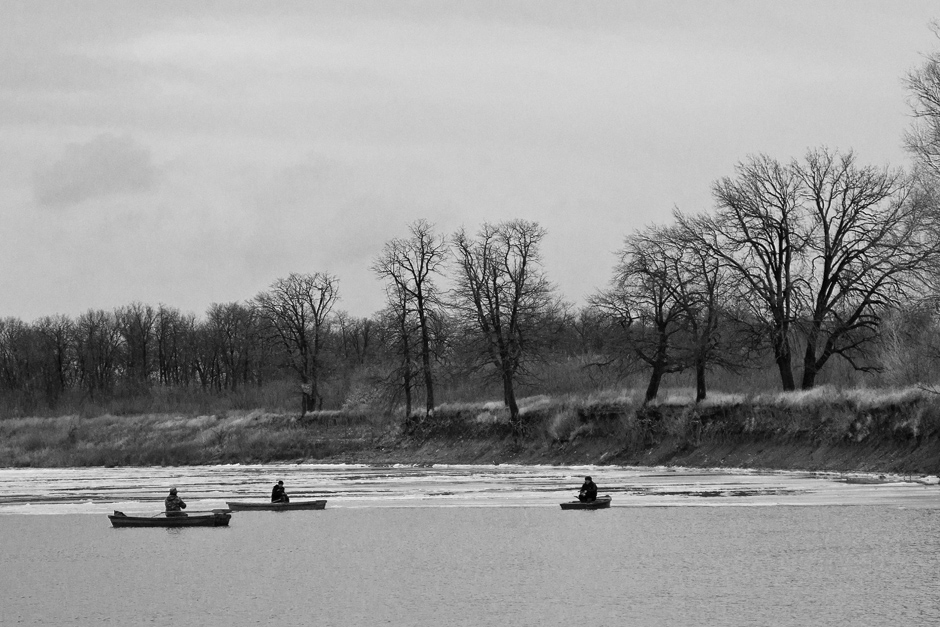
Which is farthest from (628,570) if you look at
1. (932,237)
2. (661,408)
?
(661,408)

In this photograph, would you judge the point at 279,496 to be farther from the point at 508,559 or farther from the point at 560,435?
the point at 560,435

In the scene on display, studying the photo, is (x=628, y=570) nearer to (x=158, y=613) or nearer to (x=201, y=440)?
(x=158, y=613)

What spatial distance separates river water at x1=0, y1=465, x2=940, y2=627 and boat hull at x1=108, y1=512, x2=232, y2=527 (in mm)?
421

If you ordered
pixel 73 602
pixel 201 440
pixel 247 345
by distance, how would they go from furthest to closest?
pixel 247 345
pixel 201 440
pixel 73 602

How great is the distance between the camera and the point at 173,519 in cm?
4134

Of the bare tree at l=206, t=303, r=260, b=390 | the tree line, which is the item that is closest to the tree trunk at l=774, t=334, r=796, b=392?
the tree line

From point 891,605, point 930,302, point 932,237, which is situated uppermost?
point 932,237

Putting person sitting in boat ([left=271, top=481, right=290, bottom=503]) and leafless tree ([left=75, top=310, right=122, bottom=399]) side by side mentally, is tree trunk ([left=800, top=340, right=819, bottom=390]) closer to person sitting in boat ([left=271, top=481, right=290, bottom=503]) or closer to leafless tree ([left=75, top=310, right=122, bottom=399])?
person sitting in boat ([left=271, top=481, right=290, bottom=503])

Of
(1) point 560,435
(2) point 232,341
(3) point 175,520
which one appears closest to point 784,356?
(1) point 560,435

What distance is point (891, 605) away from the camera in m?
24.0

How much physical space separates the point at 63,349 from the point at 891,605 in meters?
135

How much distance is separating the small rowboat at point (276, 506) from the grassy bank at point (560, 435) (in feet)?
73.2

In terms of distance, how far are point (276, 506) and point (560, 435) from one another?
93.8 feet

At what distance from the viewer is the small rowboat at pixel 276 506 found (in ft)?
148
